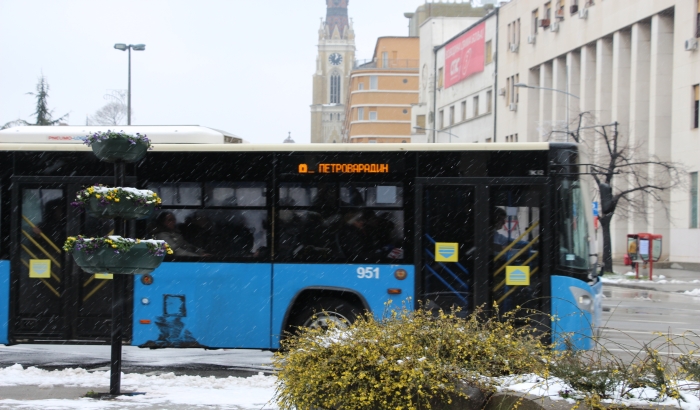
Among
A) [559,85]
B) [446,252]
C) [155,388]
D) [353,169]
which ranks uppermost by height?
[559,85]

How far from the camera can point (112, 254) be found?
8.28 meters

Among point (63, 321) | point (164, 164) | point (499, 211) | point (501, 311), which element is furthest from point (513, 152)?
point (63, 321)

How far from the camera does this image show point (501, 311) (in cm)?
1073

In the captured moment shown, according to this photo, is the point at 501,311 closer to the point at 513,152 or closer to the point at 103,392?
the point at 513,152

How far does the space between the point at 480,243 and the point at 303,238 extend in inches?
83.4

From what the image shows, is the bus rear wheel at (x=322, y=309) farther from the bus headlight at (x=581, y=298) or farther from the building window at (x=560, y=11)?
the building window at (x=560, y=11)

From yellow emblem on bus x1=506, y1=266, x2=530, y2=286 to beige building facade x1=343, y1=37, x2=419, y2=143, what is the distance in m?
123

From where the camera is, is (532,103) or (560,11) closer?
(560,11)

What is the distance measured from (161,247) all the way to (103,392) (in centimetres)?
150

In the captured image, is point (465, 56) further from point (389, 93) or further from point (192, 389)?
point (192, 389)

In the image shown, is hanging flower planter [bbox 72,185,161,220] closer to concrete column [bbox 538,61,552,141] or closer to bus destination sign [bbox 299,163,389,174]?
bus destination sign [bbox 299,163,389,174]

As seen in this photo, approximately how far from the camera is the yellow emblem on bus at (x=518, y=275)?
10664mm

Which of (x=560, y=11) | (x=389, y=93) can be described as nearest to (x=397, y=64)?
(x=389, y=93)

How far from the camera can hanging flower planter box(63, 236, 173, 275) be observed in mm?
8289
